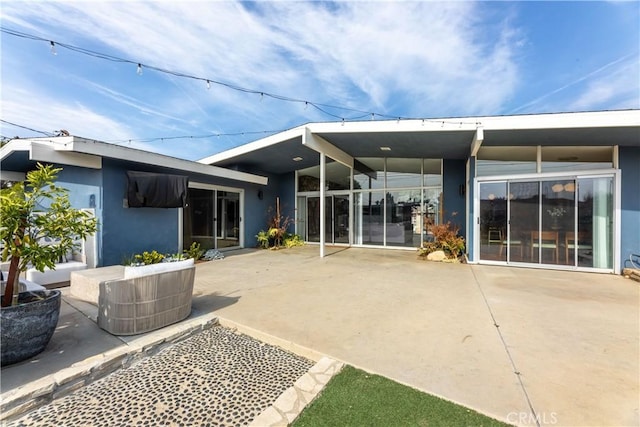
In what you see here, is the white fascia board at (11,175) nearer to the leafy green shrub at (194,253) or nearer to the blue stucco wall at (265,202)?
the leafy green shrub at (194,253)

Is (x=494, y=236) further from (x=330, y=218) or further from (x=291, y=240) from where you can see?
(x=291, y=240)

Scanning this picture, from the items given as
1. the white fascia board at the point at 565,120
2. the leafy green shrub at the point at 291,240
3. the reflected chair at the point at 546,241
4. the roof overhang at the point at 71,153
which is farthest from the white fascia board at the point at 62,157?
the reflected chair at the point at 546,241

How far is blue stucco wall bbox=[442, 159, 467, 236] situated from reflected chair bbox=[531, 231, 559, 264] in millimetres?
2640

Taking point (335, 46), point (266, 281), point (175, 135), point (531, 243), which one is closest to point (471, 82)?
point (335, 46)

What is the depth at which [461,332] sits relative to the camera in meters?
3.16

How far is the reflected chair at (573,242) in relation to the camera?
648 centimetres

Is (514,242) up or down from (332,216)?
down

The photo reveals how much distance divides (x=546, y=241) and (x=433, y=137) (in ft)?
12.3

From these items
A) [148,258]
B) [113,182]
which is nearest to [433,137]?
[148,258]

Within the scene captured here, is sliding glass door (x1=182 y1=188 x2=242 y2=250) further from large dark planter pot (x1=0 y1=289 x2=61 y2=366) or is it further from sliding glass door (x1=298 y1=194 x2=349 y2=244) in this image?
large dark planter pot (x1=0 y1=289 x2=61 y2=366)

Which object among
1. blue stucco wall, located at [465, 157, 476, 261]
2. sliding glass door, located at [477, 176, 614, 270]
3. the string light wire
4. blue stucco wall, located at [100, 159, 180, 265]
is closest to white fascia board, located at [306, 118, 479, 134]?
the string light wire

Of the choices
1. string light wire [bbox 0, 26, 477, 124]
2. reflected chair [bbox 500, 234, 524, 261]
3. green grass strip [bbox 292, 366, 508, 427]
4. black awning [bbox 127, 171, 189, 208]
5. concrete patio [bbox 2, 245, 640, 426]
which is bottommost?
concrete patio [bbox 2, 245, 640, 426]

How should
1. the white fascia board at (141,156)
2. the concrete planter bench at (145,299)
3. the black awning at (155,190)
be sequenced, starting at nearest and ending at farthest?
the concrete planter bench at (145,299)
the white fascia board at (141,156)
the black awning at (155,190)

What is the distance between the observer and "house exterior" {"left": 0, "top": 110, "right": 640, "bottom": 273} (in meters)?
6.14
